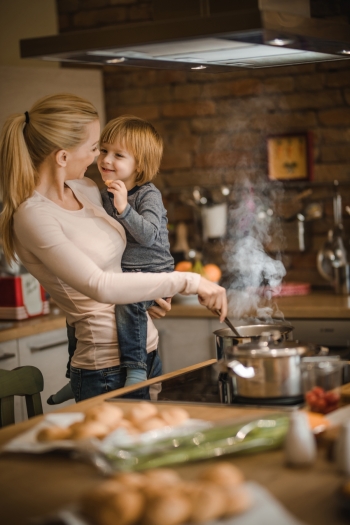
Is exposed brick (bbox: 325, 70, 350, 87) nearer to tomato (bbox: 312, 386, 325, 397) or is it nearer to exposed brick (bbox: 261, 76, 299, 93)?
exposed brick (bbox: 261, 76, 299, 93)

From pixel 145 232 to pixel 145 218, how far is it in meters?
0.11

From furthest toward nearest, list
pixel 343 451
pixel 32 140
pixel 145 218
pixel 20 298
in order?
pixel 20 298 < pixel 145 218 < pixel 32 140 < pixel 343 451

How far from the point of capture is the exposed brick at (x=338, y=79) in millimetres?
3922

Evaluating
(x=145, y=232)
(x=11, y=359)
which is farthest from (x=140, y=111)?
(x=145, y=232)

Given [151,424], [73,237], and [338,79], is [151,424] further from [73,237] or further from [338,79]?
[338,79]

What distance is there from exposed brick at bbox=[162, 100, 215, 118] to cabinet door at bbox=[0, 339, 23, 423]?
168 cm

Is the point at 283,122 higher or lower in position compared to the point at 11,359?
higher

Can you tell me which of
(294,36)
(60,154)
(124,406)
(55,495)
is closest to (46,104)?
(60,154)

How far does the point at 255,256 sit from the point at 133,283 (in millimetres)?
2253

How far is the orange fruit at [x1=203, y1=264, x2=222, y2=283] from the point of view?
4109mm

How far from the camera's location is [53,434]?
1505mm

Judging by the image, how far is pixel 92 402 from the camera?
6.40 ft

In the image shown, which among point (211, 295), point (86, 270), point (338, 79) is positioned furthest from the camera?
point (338, 79)

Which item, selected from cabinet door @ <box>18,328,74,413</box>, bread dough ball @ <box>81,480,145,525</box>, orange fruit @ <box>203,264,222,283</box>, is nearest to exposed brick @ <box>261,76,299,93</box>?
orange fruit @ <box>203,264,222,283</box>
